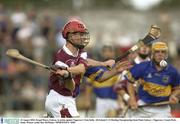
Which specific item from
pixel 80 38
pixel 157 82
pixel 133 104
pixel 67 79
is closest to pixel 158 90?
pixel 157 82

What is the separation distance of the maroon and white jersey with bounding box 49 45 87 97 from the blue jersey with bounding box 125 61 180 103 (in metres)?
2.14

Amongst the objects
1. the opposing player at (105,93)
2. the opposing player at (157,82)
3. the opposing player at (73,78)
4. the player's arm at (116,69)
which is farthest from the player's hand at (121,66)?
the opposing player at (105,93)

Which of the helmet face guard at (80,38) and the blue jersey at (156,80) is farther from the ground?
the helmet face guard at (80,38)

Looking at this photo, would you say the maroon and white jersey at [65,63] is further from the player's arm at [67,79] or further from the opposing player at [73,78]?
the player's arm at [67,79]

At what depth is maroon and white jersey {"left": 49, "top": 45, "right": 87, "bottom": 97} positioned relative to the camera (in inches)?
464

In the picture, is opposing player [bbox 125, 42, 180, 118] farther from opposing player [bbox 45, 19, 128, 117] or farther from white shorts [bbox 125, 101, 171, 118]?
opposing player [bbox 45, 19, 128, 117]

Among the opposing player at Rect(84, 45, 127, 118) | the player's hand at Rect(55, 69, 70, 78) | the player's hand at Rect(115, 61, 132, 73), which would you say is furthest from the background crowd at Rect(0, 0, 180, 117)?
the player's hand at Rect(55, 69, 70, 78)

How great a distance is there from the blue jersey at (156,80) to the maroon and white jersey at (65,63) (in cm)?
214

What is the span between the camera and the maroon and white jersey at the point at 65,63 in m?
11.8

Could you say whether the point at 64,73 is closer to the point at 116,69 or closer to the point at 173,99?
the point at 116,69

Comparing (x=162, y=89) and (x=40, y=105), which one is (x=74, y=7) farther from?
(x=162, y=89)

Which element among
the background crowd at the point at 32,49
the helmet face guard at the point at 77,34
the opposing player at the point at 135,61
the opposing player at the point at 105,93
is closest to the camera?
the helmet face guard at the point at 77,34

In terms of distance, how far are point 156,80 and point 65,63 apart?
105 inches

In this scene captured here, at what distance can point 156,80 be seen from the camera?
45.5 ft
